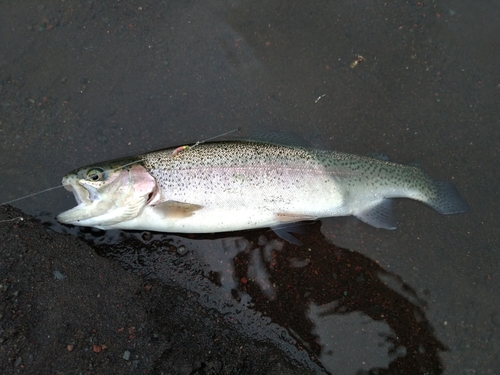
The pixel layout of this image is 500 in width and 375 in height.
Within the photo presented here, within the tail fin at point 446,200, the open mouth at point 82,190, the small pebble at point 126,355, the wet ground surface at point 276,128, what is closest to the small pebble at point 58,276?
the wet ground surface at point 276,128

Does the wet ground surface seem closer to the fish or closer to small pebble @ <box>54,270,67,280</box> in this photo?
small pebble @ <box>54,270,67,280</box>

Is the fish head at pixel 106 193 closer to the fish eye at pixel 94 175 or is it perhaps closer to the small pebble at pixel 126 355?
the fish eye at pixel 94 175

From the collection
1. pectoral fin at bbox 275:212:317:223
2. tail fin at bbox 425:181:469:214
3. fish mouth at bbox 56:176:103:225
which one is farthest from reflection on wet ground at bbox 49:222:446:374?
tail fin at bbox 425:181:469:214

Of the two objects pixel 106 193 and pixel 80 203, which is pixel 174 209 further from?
pixel 80 203

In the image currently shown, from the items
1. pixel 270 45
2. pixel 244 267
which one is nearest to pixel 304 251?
pixel 244 267

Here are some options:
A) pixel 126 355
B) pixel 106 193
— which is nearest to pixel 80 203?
pixel 106 193

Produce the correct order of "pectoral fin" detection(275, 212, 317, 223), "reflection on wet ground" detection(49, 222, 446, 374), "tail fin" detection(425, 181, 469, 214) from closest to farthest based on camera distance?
"pectoral fin" detection(275, 212, 317, 223) < "reflection on wet ground" detection(49, 222, 446, 374) < "tail fin" detection(425, 181, 469, 214)
